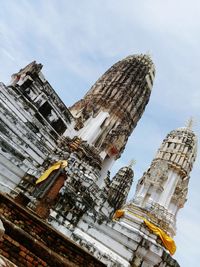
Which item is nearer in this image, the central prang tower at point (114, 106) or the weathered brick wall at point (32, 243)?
the weathered brick wall at point (32, 243)

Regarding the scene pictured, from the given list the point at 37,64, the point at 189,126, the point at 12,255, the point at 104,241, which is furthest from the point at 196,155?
the point at 12,255

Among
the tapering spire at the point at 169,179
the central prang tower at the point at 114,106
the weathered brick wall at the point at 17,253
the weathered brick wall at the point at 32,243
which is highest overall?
the central prang tower at the point at 114,106

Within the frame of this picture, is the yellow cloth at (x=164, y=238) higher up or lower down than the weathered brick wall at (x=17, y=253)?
higher up

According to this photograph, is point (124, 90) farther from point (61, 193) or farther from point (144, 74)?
point (61, 193)

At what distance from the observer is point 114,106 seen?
2530 centimetres

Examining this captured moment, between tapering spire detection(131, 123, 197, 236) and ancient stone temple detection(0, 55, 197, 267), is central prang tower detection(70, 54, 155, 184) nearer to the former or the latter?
ancient stone temple detection(0, 55, 197, 267)

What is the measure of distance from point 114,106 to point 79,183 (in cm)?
1118

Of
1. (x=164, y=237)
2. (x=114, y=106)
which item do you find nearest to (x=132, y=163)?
(x=114, y=106)

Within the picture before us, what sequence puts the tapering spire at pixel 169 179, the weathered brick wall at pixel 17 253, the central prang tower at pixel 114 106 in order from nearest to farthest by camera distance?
the weathered brick wall at pixel 17 253
the tapering spire at pixel 169 179
the central prang tower at pixel 114 106

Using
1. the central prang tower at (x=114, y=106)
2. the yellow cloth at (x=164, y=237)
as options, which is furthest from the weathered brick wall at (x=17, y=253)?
the central prang tower at (x=114, y=106)

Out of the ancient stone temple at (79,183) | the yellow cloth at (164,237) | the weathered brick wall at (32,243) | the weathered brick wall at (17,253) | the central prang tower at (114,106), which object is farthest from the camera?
the central prang tower at (114,106)

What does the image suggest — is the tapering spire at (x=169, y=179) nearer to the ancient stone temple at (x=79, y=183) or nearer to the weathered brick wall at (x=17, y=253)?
the ancient stone temple at (x=79, y=183)

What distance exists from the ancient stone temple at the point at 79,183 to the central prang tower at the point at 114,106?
92 mm

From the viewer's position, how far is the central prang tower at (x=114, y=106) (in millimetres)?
23688
